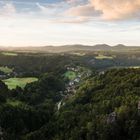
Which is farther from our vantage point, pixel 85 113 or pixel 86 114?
pixel 85 113

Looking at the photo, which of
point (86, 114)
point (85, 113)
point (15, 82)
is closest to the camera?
point (86, 114)

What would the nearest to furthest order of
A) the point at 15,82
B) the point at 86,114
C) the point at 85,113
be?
1. the point at 86,114
2. the point at 85,113
3. the point at 15,82

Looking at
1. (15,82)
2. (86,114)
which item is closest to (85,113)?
(86,114)

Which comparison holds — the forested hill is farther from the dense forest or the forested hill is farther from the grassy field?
the grassy field

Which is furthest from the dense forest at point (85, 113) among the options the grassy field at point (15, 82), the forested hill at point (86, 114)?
the grassy field at point (15, 82)

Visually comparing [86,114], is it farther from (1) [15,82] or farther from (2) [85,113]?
(1) [15,82]

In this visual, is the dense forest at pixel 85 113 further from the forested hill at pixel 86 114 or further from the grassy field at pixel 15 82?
the grassy field at pixel 15 82

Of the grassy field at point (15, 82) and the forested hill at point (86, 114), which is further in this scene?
the grassy field at point (15, 82)

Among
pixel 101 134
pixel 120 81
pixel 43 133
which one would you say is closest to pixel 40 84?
pixel 120 81

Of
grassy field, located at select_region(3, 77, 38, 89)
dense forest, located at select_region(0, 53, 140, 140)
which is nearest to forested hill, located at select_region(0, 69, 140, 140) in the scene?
dense forest, located at select_region(0, 53, 140, 140)
